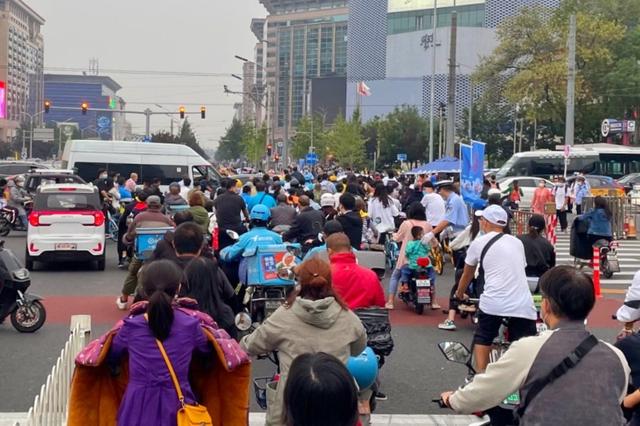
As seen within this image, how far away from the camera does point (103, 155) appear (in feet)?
111

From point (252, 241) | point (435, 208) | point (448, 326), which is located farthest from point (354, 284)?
point (435, 208)

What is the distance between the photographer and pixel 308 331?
5789mm

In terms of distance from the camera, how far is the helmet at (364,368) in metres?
6.41

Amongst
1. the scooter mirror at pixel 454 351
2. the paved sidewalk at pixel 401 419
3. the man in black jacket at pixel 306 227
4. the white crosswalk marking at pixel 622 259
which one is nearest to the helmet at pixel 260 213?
the man in black jacket at pixel 306 227

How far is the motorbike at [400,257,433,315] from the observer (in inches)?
539

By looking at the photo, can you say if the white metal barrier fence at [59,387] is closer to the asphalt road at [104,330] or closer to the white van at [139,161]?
the asphalt road at [104,330]

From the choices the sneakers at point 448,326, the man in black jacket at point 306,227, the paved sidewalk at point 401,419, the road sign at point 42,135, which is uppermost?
the road sign at point 42,135

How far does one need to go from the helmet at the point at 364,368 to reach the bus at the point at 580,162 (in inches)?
1763

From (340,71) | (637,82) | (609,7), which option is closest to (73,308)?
(637,82)

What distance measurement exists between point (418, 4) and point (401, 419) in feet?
348

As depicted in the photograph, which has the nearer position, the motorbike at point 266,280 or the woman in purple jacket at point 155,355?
the woman in purple jacket at point 155,355

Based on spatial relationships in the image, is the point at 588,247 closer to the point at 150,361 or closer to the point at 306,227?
the point at 306,227

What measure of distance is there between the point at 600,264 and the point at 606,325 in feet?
17.4

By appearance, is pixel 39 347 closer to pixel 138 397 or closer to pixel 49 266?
pixel 138 397
